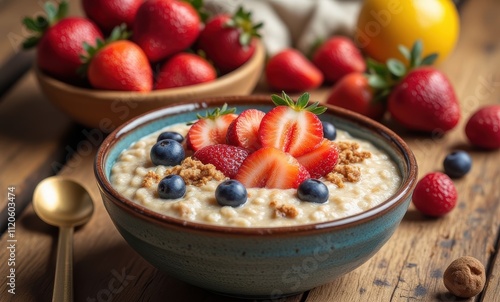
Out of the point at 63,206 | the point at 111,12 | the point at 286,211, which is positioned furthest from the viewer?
the point at 111,12

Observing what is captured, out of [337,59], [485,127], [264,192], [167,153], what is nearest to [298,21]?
[337,59]

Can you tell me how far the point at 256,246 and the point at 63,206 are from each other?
0.80 m

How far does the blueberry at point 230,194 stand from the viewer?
159 cm

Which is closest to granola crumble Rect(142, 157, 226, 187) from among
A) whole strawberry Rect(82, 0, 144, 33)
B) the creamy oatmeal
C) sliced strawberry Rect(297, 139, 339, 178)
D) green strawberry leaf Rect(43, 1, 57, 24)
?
the creamy oatmeal

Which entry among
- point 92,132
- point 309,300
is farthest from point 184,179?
point 92,132

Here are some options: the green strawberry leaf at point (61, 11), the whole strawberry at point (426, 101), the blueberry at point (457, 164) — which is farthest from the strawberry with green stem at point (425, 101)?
the green strawberry leaf at point (61, 11)

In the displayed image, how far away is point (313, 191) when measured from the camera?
5.25 ft

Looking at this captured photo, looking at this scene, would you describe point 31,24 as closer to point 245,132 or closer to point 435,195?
point 245,132

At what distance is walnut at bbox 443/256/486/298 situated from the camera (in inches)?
67.9

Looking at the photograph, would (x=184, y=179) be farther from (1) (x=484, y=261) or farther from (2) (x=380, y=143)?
(1) (x=484, y=261)

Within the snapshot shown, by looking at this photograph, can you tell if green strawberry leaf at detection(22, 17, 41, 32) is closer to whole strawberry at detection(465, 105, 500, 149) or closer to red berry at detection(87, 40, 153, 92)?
red berry at detection(87, 40, 153, 92)

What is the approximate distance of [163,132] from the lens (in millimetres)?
1952

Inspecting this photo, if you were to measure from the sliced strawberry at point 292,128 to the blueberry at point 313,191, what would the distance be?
0.16 meters

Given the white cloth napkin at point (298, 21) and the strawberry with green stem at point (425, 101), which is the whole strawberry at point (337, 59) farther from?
the strawberry with green stem at point (425, 101)
